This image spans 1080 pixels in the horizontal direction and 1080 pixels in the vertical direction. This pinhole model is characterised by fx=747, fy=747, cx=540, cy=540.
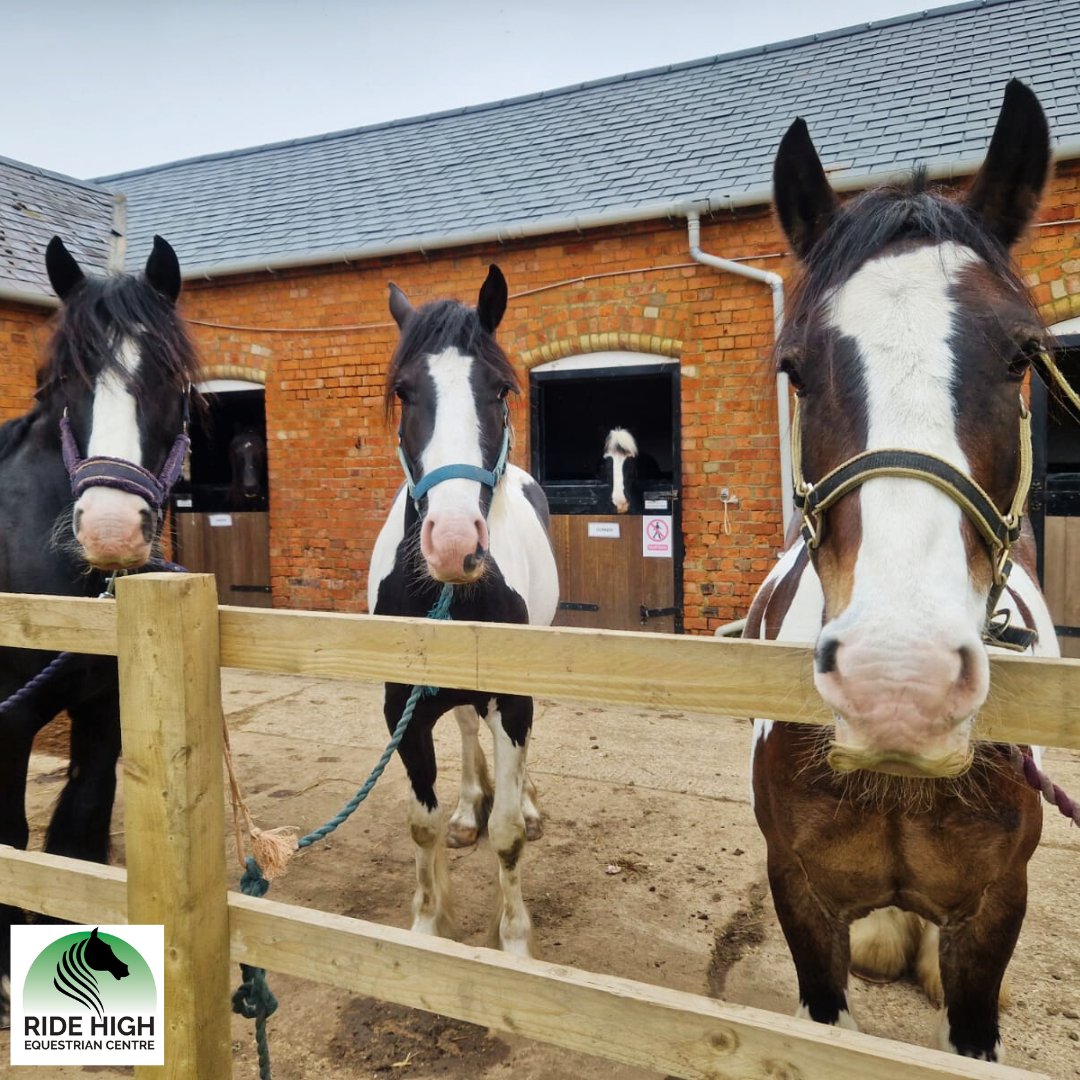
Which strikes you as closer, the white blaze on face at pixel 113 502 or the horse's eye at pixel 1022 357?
the horse's eye at pixel 1022 357

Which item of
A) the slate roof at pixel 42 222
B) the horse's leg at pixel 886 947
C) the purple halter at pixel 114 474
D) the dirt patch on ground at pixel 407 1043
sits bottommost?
the dirt patch on ground at pixel 407 1043

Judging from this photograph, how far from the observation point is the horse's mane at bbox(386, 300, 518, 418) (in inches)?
103

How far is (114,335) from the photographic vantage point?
2482 millimetres

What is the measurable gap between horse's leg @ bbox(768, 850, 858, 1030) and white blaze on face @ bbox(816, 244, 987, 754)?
83 cm

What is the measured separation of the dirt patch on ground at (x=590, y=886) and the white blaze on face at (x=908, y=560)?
68.1 inches

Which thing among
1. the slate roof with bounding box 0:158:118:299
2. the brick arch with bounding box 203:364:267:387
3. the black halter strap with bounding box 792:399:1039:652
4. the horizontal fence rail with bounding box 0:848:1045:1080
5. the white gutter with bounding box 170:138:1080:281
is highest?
the slate roof with bounding box 0:158:118:299

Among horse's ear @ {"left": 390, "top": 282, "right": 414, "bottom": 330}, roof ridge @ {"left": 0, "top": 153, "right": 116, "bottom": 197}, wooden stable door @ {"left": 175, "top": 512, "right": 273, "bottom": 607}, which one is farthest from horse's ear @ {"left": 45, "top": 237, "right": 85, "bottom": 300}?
roof ridge @ {"left": 0, "top": 153, "right": 116, "bottom": 197}

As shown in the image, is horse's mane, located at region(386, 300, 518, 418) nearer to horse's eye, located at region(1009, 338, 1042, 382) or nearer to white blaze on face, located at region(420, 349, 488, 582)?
white blaze on face, located at region(420, 349, 488, 582)

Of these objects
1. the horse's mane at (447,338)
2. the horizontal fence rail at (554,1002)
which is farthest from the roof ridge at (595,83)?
the horizontal fence rail at (554,1002)

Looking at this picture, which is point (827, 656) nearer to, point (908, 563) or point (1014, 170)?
point (908, 563)

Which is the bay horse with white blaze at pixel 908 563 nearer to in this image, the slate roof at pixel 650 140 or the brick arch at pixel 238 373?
the slate roof at pixel 650 140

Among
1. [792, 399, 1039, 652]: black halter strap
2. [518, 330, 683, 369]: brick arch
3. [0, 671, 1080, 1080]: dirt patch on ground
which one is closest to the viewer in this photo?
[792, 399, 1039, 652]: black halter strap

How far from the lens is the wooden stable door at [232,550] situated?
812 centimetres

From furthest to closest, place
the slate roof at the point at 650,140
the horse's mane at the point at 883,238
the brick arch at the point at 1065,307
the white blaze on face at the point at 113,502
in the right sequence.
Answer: the slate roof at the point at 650,140
the brick arch at the point at 1065,307
the white blaze on face at the point at 113,502
the horse's mane at the point at 883,238
